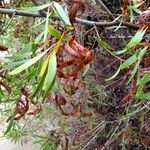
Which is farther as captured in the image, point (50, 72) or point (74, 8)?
point (74, 8)

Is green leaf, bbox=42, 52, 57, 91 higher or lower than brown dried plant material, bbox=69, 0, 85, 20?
lower

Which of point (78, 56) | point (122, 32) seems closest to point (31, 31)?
point (122, 32)

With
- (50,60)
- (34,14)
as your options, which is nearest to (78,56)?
(50,60)

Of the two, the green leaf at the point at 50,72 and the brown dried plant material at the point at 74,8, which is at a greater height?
the brown dried plant material at the point at 74,8

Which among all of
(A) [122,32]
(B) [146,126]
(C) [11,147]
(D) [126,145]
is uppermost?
(A) [122,32]

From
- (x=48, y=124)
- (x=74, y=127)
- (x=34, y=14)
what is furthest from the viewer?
(x=48, y=124)

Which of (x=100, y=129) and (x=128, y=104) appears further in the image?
(x=100, y=129)

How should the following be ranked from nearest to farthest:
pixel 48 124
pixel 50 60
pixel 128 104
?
pixel 50 60 → pixel 128 104 → pixel 48 124

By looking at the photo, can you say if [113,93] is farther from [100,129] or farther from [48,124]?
[48,124]

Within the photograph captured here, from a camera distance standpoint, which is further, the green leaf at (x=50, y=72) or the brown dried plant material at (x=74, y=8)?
the brown dried plant material at (x=74, y=8)

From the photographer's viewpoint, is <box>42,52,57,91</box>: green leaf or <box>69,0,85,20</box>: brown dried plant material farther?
<box>69,0,85,20</box>: brown dried plant material

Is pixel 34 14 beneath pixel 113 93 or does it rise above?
above
